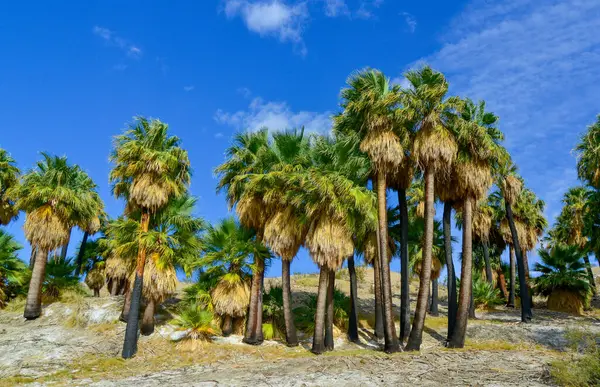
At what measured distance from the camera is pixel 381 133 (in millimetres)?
21312

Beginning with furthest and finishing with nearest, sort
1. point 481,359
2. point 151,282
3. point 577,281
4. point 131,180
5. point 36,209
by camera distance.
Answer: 1. point 577,281
2. point 36,209
3. point 131,180
4. point 151,282
5. point 481,359

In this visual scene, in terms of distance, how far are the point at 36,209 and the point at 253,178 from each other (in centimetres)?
1263

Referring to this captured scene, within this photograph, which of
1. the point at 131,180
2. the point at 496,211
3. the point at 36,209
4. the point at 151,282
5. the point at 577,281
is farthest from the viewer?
the point at 496,211

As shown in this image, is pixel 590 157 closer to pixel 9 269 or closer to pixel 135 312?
pixel 135 312

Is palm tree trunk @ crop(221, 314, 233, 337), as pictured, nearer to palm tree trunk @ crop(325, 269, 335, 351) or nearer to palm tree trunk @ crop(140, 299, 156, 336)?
palm tree trunk @ crop(140, 299, 156, 336)

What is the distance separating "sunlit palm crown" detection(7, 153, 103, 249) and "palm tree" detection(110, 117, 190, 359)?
168 inches

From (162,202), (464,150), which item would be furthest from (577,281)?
(162,202)

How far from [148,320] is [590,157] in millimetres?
25200

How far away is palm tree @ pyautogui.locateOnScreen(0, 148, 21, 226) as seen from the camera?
104 feet

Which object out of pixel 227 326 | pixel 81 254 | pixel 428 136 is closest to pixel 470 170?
pixel 428 136

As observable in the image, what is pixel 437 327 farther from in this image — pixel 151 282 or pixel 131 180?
pixel 131 180

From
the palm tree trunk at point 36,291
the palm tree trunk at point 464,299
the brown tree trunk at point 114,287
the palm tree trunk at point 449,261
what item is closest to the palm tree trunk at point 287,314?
the palm tree trunk at point 464,299

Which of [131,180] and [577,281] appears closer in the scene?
[131,180]

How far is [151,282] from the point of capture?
847 inches
